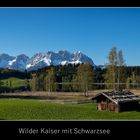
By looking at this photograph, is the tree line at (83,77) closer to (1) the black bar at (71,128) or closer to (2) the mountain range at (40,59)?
(2) the mountain range at (40,59)

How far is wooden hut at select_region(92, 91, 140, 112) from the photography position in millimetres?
6662

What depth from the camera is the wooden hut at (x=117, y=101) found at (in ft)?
21.9

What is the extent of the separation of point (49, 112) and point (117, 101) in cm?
106

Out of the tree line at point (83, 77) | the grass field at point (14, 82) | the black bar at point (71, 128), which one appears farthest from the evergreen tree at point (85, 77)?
the black bar at point (71, 128)

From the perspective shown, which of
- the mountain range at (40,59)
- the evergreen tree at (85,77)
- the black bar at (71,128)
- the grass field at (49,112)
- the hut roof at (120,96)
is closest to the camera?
the black bar at (71,128)

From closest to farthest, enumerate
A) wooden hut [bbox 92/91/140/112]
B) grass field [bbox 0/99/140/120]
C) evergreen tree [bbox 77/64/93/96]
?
grass field [bbox 0/99/140/120]
wooden hut [bbox 92/91/140/112]
evergreen tree [bbox 77/64/93/96]

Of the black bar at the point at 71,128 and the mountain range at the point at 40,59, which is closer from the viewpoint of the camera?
the black bar at the point at 71,128

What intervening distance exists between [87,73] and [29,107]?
3.58 feet

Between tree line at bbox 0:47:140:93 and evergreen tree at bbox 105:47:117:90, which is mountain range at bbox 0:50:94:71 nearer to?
tree line at bbox 0:47:140:93

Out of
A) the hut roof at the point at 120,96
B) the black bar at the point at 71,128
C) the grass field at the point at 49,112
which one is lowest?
the black bar at the point at 71,128

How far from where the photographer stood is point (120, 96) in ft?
22.8

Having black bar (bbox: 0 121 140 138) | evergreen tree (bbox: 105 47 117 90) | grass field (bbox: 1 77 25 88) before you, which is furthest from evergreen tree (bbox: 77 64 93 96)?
black bar (bbox: 0 121 140 138)

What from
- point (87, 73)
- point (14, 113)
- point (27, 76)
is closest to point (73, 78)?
point (87, 73)

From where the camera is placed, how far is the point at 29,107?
6.62m
